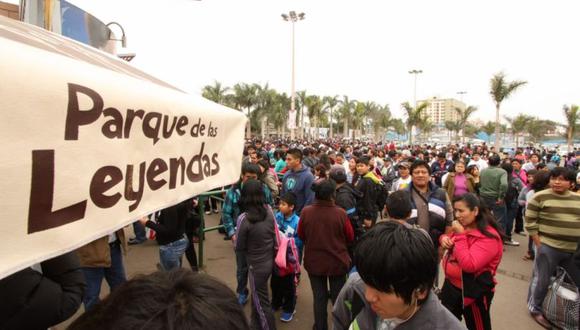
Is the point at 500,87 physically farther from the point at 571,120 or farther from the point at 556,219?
the point at 556,219

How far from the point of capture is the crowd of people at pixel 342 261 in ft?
2.60

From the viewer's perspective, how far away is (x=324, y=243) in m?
3.20

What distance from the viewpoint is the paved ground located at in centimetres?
389

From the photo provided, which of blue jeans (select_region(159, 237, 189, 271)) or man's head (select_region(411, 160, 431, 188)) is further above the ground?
man's head (select_region(411, 160, 431, 188))

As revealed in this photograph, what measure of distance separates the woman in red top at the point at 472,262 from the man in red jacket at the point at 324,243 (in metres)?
0.95

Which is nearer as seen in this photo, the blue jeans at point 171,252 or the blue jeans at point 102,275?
the blue jeans at point 102,275

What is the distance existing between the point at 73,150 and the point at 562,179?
15.6 feet

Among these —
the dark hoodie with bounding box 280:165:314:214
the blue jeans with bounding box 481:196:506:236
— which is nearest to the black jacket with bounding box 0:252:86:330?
the dark hoodie with bounding box 280:165:314:214

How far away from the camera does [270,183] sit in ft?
18.9

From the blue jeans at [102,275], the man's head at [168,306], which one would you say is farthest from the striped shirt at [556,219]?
the blue jeans at [102,275]

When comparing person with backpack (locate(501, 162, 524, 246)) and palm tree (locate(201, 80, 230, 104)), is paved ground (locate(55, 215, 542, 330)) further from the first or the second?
palm tree (locate(201, 80, 230, 104))

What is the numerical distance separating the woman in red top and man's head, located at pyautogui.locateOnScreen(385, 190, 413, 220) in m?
0.40

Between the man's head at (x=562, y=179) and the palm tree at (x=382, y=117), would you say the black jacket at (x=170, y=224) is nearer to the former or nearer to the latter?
the man's head at (x=562, y=179)

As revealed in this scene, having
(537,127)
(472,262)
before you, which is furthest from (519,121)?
(472,262)
